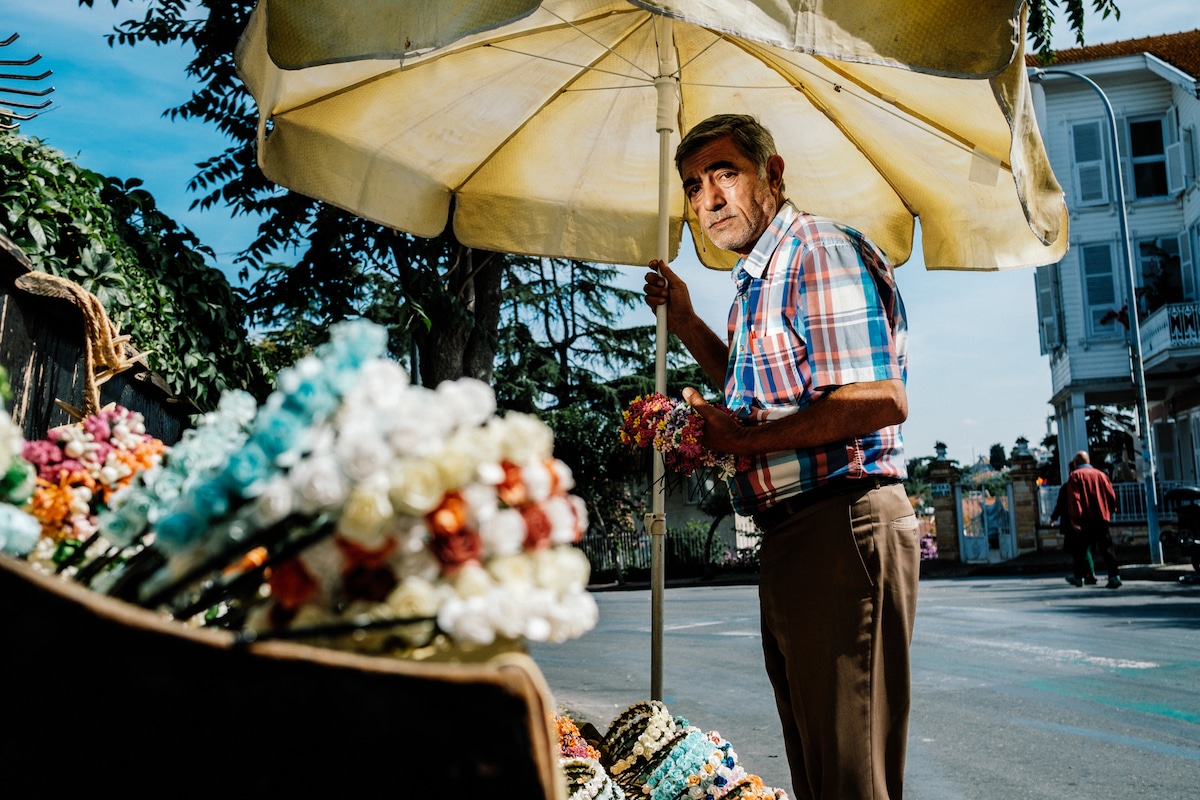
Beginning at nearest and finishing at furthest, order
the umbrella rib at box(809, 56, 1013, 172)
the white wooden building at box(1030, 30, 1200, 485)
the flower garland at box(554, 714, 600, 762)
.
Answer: the flower garland at box(554, 714, 600, 762) → the umbrella rib at box(809, 56, 1013, 172) → the white wooden building at box(1030, 30, 1200, 485)

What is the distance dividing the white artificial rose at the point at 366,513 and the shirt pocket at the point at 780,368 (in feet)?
5.25

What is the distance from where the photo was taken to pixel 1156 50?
26094 mm

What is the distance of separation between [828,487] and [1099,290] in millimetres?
26211

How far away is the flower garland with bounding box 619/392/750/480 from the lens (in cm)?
238

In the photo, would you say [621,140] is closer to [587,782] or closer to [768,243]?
[768,243]

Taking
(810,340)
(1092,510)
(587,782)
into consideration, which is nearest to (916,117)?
(810,340)

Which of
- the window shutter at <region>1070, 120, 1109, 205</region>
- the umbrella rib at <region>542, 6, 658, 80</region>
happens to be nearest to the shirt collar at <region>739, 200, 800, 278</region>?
the umbrella rib at <region>542, 6, 658, 80</region>

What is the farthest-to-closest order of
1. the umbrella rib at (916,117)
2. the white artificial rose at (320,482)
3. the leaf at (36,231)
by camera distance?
the leaf at (36,231) < the umbrella rib at (916,117) < the white artificial rose at (320,482)

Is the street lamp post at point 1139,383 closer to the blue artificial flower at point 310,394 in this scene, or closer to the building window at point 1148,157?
the building window at point 1148,157

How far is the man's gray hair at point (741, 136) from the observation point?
8.09 ft

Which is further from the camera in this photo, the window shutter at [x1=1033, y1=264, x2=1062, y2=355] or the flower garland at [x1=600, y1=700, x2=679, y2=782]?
the window shutter at [x1=1033, y1=264, x2=1062, y2=355]

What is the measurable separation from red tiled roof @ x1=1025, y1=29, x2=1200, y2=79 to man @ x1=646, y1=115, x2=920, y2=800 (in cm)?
2634

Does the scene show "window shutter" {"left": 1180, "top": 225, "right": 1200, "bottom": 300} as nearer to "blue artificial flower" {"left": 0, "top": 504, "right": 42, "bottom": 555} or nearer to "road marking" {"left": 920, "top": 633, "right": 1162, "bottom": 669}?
"road marking" {"left": 920, "top": 633, "right": 1162, "bottom": 669}

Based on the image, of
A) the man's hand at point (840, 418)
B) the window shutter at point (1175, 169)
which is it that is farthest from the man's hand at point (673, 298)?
the window shutter at point (1175, 169)
